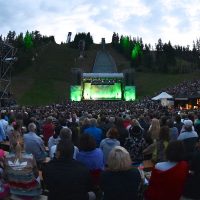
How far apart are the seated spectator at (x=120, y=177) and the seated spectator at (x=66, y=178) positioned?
0.93ft

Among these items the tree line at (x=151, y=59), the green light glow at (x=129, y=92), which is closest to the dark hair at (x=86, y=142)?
the green light glow at (x=129, y=92)

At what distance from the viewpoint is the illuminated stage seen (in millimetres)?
63312

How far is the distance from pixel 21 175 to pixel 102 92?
191 ft

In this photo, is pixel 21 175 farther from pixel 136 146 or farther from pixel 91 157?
pixel 136 146

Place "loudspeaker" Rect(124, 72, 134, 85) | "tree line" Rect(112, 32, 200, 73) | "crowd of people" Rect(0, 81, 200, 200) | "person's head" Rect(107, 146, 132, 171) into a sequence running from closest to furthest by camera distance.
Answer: "person's head" Rect(107, 146, 132, 171) < "crowd of people" Rect(0, 81, 200, 200) < "loudspeaker" Rect(124, 72, 134, 85) < "tree line" Rect(112, 32, 200, 73)

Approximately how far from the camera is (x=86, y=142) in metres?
7.02

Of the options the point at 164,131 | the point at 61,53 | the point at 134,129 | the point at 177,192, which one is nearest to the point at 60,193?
the point at 177,192

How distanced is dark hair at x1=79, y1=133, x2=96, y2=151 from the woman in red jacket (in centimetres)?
139

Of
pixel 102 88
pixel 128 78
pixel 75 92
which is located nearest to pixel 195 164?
pixel 75 92

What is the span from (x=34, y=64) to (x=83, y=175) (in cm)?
9757

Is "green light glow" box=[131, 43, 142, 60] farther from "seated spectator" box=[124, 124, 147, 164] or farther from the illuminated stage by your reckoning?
"seated spectator" box=[124, 124, 147, 164]

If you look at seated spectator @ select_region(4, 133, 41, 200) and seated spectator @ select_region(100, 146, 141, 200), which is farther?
seated spectator @ select_region(4, 133, 41, 200)

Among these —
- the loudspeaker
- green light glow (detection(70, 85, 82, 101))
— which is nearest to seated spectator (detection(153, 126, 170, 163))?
green light glow (detection(70, 85, 82, 101))

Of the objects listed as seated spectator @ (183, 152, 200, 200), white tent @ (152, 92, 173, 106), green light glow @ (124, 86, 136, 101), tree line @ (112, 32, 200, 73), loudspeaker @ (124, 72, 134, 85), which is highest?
tree line @ (112, 32, 200, 73)
